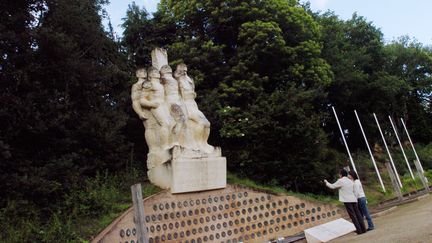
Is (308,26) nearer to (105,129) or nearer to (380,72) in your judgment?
(380,72)

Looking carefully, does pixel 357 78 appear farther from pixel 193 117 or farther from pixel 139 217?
pixel 139 217

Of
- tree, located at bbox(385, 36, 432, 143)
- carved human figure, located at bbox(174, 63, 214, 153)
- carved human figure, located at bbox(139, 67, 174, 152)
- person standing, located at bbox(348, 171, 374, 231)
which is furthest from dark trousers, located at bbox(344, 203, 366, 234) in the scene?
tree, located at bbox(385, 36, 432, 143)

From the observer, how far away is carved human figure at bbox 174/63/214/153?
10211 mm

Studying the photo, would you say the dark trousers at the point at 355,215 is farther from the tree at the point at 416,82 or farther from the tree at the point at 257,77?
the tree at the point at 416,82

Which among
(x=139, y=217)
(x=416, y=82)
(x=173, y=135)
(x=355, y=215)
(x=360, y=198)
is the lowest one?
(x=355, y=215)

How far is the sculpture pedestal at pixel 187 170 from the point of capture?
916 centimetres

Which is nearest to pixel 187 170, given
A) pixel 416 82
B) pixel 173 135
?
pixel 173 135

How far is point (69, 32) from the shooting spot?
429 inches

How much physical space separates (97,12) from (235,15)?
529 centimetres

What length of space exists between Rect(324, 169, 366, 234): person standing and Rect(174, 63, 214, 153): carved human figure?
3211 millimetres

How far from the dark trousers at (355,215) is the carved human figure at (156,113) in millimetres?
4146

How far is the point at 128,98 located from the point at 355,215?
7.67 m


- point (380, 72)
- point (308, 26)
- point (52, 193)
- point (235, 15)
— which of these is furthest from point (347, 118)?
point (52, 193)

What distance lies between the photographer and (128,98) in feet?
42.8
